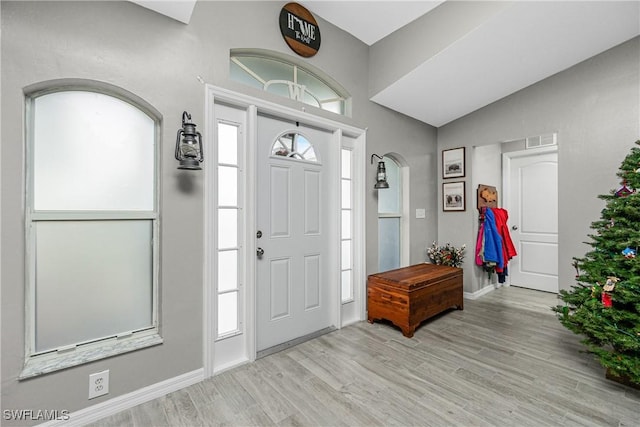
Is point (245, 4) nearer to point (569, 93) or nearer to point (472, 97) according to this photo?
point (472, 97)

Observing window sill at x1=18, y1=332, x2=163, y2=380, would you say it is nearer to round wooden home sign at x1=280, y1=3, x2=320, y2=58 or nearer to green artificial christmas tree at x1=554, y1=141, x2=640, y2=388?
round wooden home sign at x1=280, y1=3, x2=320, y2=58

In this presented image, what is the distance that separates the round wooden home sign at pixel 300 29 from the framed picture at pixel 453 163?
2.37 meters

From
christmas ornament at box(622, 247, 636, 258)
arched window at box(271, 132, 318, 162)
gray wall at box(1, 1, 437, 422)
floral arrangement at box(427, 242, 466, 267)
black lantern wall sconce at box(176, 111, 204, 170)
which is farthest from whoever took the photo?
floral arrangement at box(427, 242, 466, 267)

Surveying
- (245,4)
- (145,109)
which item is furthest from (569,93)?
(145,109)

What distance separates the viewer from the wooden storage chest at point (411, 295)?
8.97ft

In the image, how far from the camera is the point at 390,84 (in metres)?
2.99

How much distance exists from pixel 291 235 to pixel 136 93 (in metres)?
1.53

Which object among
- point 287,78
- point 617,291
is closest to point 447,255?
point 617,291

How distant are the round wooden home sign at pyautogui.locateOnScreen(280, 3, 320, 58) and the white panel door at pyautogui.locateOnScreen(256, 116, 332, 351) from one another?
686mm

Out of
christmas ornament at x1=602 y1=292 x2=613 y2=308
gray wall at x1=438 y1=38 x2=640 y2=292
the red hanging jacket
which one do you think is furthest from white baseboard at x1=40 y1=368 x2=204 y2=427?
the red hanging jacket

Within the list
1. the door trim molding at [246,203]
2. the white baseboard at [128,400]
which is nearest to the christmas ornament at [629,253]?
the door trim molding at [246,203]

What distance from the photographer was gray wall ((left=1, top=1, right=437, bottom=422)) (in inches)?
56.5

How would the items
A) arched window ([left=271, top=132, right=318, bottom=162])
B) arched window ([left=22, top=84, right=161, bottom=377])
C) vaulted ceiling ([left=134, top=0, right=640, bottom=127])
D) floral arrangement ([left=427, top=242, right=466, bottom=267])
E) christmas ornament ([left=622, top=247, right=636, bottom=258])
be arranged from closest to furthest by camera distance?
arched window ([left=22, top=84, right=161, bottom=377])
christmas ornament ([left=622, top=247, right=636, bottom=258])
vaulted ceiling ([left=134, top=0, right=640, bottom=127])
arched window ([left=271, top=132, right=318, bottom=162])
floral arrangement ([left=427, top=242, right=466, bottom=267])

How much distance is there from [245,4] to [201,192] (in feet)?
4.93
